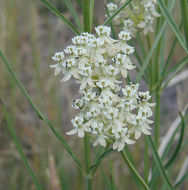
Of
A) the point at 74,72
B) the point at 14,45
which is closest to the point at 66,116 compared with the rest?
the point at 14,45

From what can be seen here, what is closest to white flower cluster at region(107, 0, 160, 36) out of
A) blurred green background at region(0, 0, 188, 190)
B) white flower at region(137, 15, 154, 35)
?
white flower at region(137, 15, 154, 35)

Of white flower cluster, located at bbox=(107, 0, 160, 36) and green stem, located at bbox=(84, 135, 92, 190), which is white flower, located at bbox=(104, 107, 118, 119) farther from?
white flower cluster, located at bbox=(107, 0, 160, 36)

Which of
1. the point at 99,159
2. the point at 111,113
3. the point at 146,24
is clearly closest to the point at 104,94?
the point at 111,113

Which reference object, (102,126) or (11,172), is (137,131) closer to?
(102,126)

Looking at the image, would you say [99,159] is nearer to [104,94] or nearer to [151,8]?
[104,94]

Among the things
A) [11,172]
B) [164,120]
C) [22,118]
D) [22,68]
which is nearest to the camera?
[11,172]

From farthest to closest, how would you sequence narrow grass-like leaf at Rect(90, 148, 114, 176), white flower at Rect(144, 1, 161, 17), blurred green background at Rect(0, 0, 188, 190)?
blurred green background at Rect(0, 0, 188, 190) < white flower at Rect(144, 1, 161, 17) < narrow grass-like leaf at Rect(90, 148, 114, 176)
